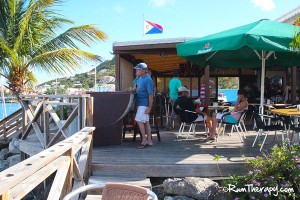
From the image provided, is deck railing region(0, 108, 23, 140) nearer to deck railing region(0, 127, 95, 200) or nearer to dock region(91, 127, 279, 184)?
dock region(91, 127, 279, 184)

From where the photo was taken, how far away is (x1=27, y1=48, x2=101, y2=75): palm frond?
10.2 metres

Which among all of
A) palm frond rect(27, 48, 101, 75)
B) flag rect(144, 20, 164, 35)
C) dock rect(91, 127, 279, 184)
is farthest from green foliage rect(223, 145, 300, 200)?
flag rect(144, 20, 164, 35)

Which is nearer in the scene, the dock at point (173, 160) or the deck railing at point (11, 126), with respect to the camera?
the dock at point (173, 160)

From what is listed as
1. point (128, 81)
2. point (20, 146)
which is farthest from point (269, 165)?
point (128, 81)

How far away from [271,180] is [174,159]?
161cm

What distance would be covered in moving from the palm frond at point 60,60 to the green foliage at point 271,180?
737cm

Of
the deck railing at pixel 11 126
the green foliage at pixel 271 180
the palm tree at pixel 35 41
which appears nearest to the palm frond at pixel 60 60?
the palm tree at pixel 35 41

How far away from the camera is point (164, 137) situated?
749 centimetres

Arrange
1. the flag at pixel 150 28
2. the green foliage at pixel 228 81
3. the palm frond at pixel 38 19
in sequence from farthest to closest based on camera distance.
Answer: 1. the green foliage at pixel 228 81
2. the flag at pixel 150 28
3. the palm frond at pixel 38 19

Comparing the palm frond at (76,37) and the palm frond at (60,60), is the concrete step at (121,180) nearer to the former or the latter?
the palm frond at (60,60)

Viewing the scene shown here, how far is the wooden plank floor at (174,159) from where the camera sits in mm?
4746

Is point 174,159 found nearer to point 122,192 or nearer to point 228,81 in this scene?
point 122,192

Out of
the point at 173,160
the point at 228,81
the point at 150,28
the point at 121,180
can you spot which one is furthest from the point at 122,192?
the point at 228,81

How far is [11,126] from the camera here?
11023 millimetres
